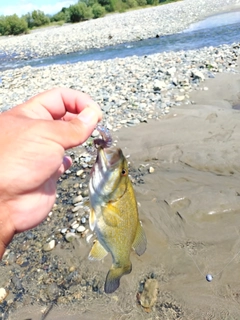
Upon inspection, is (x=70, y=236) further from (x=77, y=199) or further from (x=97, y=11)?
(x=97, y=11)

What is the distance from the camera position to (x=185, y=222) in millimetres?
4938

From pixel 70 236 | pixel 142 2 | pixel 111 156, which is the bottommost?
pixel 142 2

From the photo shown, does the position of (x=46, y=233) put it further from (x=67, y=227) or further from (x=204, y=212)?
(x=204, y=212)

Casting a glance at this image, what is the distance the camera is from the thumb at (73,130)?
235cm

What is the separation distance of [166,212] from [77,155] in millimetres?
2739

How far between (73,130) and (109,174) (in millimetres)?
509

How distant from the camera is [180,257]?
173 inches

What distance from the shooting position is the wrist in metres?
2.49

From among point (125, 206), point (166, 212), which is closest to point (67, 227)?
point (166, 212)

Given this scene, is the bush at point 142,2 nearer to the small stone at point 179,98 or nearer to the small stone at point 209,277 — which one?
the small stone at point 179,98

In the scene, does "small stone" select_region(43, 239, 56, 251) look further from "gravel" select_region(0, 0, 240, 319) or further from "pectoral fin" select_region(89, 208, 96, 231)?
"pectoral fin" select_region(89, 208, 96, 231)

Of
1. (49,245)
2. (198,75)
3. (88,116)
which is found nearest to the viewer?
(88,116)

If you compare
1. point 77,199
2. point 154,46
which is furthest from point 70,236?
point 154,46

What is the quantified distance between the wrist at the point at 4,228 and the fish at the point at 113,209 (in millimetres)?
663
